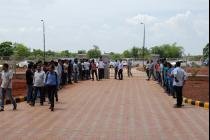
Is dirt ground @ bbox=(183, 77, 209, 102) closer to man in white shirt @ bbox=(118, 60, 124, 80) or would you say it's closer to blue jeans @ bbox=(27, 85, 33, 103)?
man in white shirt @ bbox=(118, 60, 124, 80)

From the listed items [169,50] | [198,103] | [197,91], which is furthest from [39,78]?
[169,50]

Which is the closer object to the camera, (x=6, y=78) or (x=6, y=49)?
(x=6, y=78)

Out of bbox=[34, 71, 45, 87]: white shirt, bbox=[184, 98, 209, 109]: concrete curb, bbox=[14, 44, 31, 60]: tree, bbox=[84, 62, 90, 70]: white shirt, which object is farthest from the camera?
bbox=[14, 44, 31, 60]: tree

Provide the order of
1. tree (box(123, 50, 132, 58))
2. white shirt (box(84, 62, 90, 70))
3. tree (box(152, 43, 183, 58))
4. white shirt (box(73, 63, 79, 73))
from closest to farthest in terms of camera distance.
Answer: white shirt (box(73, 63, 79, 73)) < white shirt (box(84, 62, 90, 70)) < tree (box(152, 43, 183, 58)) < tree (box(123, 50, 132, 58))

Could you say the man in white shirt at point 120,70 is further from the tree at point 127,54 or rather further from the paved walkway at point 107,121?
the tree at point 127,54

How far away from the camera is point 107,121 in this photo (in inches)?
518

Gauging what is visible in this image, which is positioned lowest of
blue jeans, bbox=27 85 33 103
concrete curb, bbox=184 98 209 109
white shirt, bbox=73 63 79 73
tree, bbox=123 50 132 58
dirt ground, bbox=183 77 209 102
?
dirt ground, bbox=183 77 209 102

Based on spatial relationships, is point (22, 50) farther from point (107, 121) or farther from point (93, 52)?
point (107, 121)

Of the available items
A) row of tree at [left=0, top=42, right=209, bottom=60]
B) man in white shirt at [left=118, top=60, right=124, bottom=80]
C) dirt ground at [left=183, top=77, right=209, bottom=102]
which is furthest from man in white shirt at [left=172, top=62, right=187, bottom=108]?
row of tree at [left=0, top=42, right=209, bottom=60]

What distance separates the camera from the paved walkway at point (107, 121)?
10898 millimetres

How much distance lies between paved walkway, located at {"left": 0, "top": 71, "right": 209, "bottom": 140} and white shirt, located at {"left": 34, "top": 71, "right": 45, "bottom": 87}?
86 centimetres

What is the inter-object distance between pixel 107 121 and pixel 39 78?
474 cm

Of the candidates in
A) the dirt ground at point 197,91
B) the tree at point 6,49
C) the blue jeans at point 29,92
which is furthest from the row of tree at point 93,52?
the blue jeans at point 29,92

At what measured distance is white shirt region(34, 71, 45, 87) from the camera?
17.0 m
